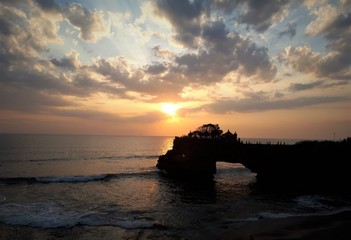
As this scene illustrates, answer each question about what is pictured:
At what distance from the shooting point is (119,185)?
4422 centimetres

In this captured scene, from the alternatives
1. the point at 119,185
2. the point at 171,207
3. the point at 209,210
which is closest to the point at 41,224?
the point at 171,207

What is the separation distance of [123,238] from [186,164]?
34.5m

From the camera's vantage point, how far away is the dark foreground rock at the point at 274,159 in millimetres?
42562

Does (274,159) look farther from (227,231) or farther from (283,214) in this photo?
(227,231)

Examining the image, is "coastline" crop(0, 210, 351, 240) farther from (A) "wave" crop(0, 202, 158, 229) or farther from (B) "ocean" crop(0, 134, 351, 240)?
(A) "wave" crop(0, 202, 158, 229)

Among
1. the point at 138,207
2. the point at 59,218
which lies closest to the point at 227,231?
the point at 138,207

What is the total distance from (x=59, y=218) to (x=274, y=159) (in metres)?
35.2

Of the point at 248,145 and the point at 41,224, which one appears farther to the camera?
the point at 248,145

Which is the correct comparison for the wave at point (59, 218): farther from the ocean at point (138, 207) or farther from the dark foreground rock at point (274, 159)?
the dark foreground rock at point (274, 159)

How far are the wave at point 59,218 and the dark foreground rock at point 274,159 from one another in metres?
28.0

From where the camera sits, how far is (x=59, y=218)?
23.9 metres

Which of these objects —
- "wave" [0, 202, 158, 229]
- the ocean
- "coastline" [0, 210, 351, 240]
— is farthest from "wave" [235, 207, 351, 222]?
"wave" [0, 202, 158, 229]

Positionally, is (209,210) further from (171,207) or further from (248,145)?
(248,145)

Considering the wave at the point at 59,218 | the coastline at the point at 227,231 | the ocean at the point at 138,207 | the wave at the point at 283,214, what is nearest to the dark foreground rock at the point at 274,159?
the ocean at the point at 138,207
